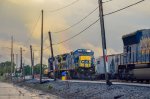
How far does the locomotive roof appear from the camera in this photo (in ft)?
130

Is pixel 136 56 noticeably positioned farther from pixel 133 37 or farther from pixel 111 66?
pixel 111 66

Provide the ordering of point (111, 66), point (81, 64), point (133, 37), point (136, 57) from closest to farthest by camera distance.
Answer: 1. point (136, 57)
2. point (133, 37)
3. point (111, 66)
4. point (81, 64)

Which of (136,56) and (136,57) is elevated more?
(136,56)

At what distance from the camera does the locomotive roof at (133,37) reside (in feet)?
130

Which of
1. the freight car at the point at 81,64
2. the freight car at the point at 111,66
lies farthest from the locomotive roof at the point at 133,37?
the freight car at the point at 81,64

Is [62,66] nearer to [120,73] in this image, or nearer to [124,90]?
[120,73]

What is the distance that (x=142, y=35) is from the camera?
39.3 meters

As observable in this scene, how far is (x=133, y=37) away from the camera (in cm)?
4122

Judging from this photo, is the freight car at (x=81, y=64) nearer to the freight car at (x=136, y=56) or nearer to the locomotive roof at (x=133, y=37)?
the freight car at (x=136, y=56)

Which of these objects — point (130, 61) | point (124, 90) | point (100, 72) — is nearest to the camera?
point (124, 90)

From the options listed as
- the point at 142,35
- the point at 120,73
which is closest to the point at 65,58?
the point at 120,73

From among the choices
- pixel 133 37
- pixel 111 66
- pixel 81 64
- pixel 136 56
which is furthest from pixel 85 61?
pixel 136 56

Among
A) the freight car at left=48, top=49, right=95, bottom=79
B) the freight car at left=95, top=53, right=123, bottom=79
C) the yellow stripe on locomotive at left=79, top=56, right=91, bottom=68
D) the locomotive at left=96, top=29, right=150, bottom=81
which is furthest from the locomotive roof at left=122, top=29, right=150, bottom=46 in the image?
the yellow stripe on locomotive at left=79, top=56, right=91, bottom=68

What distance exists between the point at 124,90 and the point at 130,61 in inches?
571
